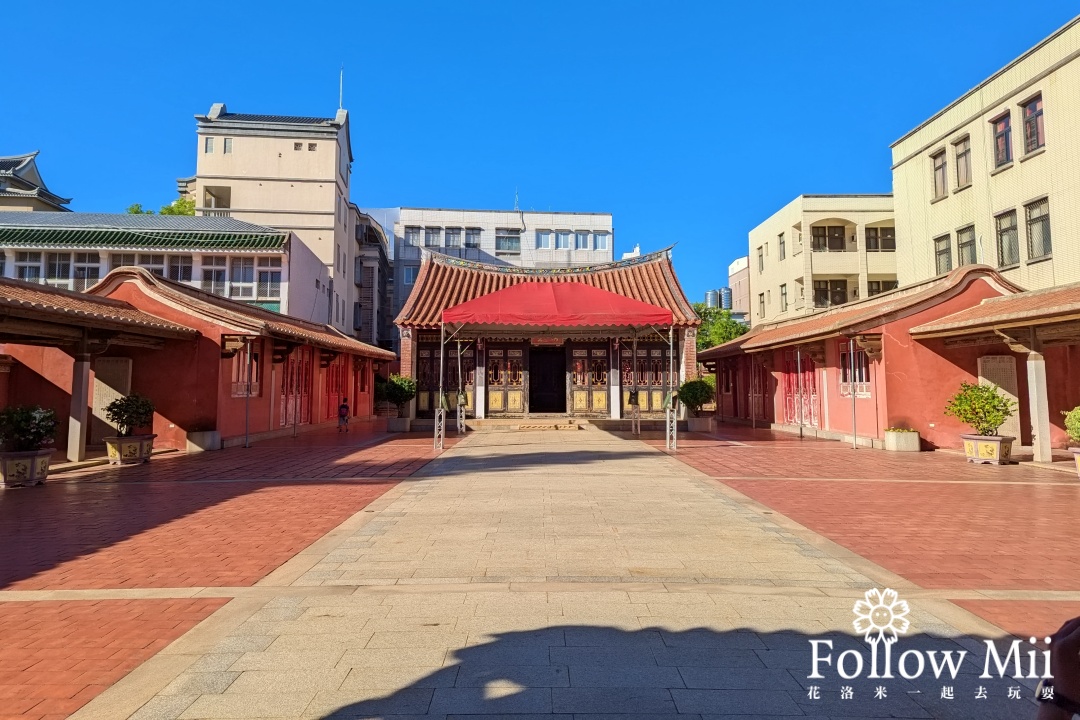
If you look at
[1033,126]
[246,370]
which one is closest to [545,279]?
→ [246,370]

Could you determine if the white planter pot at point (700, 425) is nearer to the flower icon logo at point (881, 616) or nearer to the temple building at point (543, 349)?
the temple building at point (543, 349)

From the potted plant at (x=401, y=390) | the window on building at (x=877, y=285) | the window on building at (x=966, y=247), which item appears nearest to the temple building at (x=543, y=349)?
the potted plant at (x=401, y=390)

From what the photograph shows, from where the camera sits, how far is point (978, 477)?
10.1 meters

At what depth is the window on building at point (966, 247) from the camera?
66.5ft

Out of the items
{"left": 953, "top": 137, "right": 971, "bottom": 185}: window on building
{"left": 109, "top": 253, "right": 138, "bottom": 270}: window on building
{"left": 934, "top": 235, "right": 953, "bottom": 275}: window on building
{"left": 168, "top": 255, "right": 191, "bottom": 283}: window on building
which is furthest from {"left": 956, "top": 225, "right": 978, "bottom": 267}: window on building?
{"left": 109, "top": 253, "right": 138, "bottom": 270}: window on building

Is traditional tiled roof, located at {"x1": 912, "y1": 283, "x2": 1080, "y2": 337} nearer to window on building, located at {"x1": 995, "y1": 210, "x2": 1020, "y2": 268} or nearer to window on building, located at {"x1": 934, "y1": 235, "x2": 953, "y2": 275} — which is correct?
window on building, located at {"x1": 995, "y1": 210, "x2": 1020, "y2": 268}

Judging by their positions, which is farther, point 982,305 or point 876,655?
point 982,305

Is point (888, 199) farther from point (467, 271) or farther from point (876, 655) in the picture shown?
point (876, 655)

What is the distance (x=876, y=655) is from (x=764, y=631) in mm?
611

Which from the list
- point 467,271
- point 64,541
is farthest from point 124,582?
point 467,271

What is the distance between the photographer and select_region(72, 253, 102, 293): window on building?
2841cm

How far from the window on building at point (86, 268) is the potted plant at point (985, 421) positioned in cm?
3387

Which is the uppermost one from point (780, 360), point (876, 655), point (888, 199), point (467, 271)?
point (888, 199)

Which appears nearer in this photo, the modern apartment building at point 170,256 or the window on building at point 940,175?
the window on building at point 940,175
